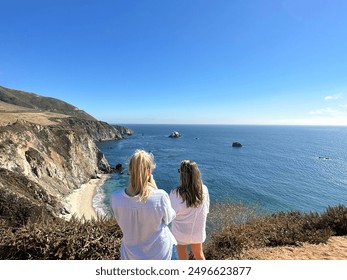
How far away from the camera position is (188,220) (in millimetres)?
3980

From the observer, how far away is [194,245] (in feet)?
13.7

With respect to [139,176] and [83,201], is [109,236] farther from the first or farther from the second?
[83,201]

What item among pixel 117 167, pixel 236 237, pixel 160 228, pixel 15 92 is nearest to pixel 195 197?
pixel 160 228

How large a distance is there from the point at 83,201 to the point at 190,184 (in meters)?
29.8

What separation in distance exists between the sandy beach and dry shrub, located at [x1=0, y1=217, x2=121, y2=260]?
65.9 feet

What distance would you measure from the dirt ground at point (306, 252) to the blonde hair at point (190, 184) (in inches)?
117

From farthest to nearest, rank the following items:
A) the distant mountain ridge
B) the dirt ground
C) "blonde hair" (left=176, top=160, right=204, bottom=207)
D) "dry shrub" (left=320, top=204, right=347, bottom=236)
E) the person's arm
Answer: the distant mountain ridge, "dry shrub" (left=320, top=204, right=347, bottom=236), the dirt ground, "blonde hair" (left=176, top=160, right=204, bottom=207), the person's arm

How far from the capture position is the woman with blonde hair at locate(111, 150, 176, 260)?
2.73 meters

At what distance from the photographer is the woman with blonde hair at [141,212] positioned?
2729mm

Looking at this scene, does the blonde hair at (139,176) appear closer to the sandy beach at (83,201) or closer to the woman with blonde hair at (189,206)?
the woman with blonde hair at (189,206)

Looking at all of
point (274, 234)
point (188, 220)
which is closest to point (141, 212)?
point (188, 220)

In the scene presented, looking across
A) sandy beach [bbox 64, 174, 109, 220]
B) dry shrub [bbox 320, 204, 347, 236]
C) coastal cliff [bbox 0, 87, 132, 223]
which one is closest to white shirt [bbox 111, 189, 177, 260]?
dry shrub [bbox 320, 204, 347, 236]

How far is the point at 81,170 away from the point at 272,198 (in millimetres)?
32765

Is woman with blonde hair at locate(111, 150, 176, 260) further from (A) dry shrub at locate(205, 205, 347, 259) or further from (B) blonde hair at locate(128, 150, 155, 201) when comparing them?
(A) dry shrub at locate(205, 205, 347, 259)
